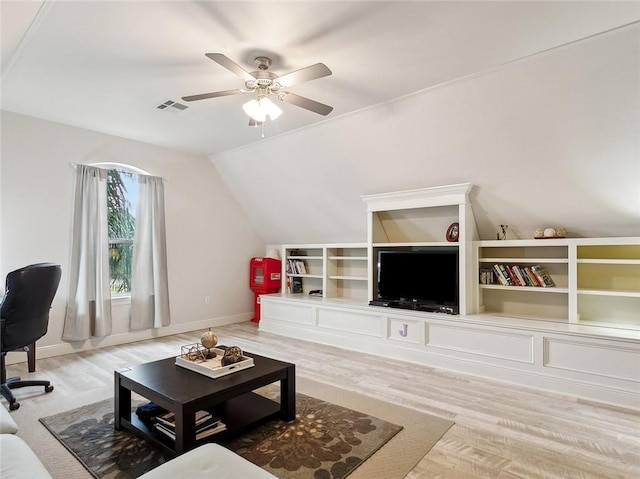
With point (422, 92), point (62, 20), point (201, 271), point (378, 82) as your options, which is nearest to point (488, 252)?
point (422, 92)

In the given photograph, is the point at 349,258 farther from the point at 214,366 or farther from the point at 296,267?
the point at 214,366

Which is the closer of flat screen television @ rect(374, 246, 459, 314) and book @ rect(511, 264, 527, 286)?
book @ rect(511, 264, 527, 286)

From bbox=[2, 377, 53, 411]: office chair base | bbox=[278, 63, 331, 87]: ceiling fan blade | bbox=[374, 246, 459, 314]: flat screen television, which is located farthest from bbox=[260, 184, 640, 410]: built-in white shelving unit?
bbox=[2, 377, 53, 411]: office chair base

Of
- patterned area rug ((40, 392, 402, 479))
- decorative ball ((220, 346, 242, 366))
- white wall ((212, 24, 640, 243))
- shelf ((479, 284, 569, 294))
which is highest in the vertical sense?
white wall ((212, 24, 640, 243))

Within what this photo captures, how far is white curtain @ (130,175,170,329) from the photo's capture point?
4988 mm

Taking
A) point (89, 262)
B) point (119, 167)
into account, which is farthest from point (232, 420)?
point (119, 167)

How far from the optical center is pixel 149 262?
5.07 meters

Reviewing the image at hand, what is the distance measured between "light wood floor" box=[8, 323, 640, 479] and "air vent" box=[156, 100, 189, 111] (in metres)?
2.72

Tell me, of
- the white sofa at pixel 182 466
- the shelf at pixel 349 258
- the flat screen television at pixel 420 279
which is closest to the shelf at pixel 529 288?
the flat screen television at pixel 420 279

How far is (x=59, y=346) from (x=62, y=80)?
2.91m

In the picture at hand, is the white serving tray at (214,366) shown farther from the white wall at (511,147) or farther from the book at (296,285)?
the book at (296,285)

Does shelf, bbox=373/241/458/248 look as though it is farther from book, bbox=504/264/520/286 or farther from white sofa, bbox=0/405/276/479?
white sofa, bbox=0/405/276/479

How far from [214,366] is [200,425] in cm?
36

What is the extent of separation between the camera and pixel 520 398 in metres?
3.15
